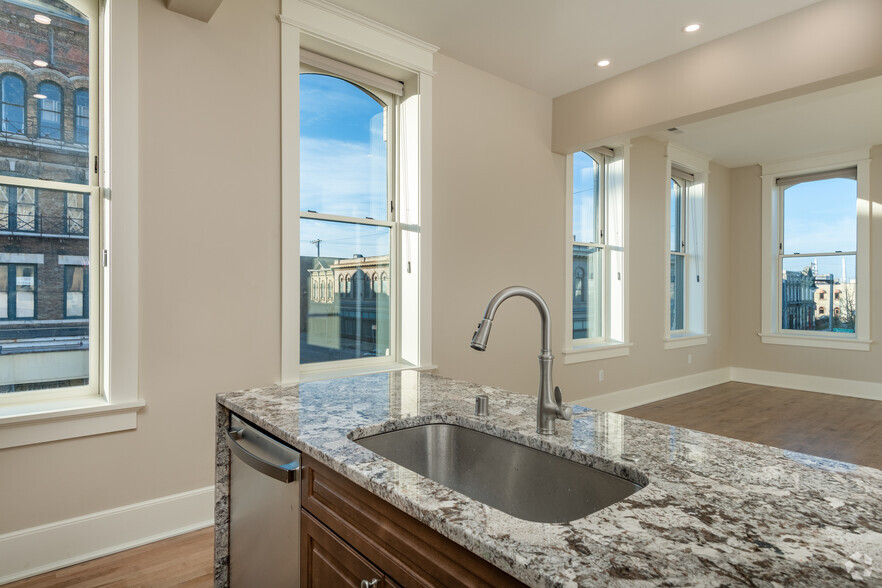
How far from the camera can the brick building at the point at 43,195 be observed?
2160mm

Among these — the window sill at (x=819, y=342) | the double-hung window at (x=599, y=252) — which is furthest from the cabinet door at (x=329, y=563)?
the window sill at (x=819, y=342)

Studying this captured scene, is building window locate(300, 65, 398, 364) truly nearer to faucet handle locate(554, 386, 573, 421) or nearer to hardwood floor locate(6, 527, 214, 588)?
hardwood floor locate(6, 527, 214, 588)

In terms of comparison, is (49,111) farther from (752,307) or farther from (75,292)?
(752,307)

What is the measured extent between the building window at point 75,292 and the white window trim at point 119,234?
0.26ft

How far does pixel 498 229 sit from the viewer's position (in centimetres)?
392

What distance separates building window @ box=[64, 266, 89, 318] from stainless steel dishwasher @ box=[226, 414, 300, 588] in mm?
1277

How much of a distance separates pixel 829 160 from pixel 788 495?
22.2 feet

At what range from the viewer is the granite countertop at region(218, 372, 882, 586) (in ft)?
2.11

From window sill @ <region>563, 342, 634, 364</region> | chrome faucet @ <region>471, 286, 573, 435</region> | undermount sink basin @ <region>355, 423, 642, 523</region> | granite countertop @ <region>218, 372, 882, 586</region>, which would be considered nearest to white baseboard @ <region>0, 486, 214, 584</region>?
granite countertop @ <region>218, 372, 882, 586</region>

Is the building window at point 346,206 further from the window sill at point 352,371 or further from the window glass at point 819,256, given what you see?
the window glass at point 819,256

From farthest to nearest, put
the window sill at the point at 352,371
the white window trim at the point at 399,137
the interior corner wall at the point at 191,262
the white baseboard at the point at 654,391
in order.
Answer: the white baseboard at the point at 654,391
the window sill at the point at 352,371
the white window trim at the point at 399,137
the interior corner wall at the point at 191,262

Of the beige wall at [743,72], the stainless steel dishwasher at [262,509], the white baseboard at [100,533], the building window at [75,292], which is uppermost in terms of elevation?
the beige wall at [743,72]

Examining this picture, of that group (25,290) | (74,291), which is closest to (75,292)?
(74,291)

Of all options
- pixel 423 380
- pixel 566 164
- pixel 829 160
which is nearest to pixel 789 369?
pixel 829 160
